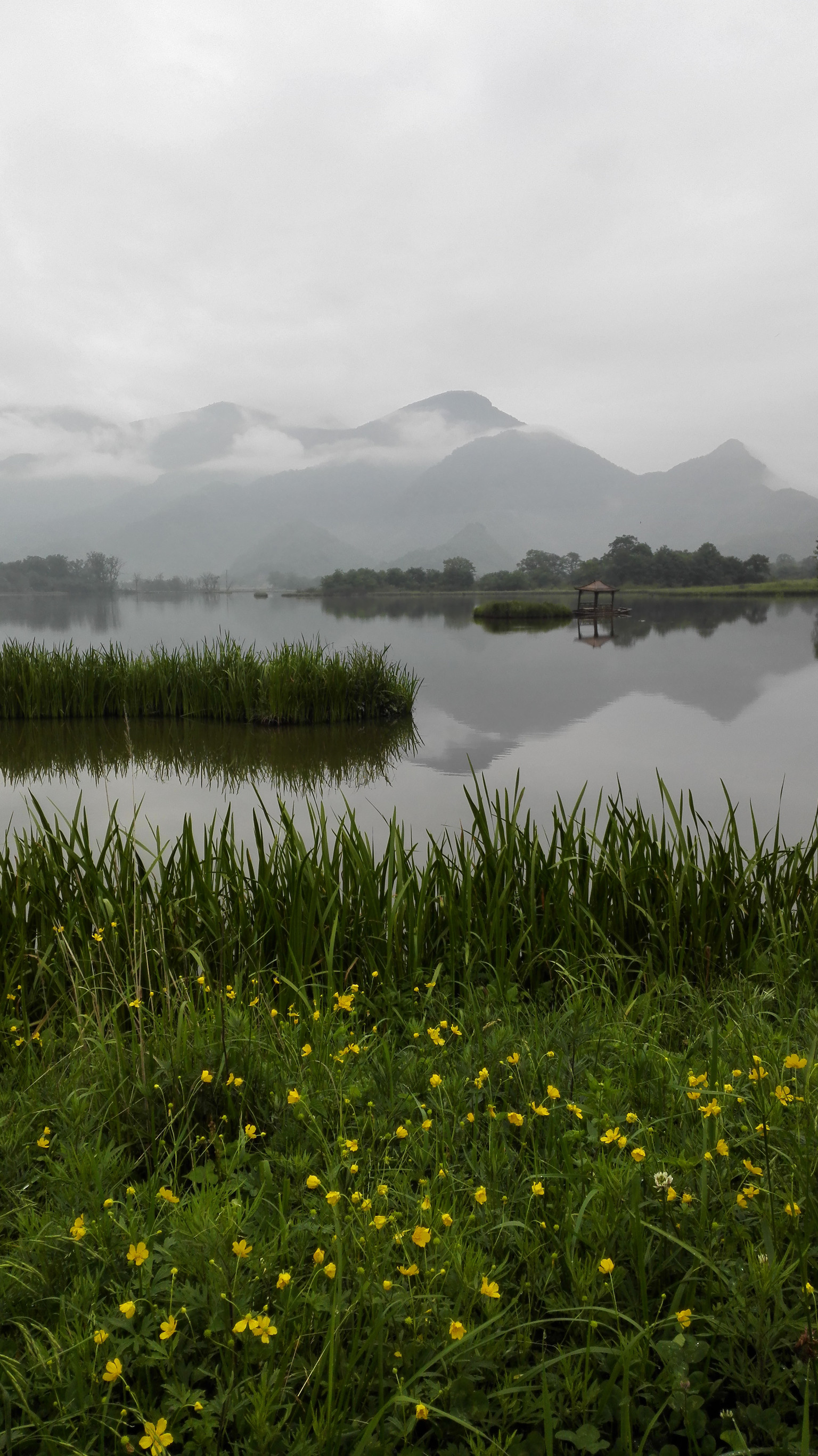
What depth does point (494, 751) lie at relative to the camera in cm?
1084

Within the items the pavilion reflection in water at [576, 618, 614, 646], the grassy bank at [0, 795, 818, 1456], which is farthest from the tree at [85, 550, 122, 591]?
the grassy bank at [0, 795, 818, 1456]

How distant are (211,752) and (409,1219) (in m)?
9.59

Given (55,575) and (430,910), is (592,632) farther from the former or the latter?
(55,575)

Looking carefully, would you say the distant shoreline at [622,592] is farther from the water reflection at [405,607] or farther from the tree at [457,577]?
the water reflection at [405,607]

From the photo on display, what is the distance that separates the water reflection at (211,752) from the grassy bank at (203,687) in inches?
14.7

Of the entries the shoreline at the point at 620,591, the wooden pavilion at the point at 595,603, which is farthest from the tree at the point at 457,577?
the wooden pavilion at the point at 595,603

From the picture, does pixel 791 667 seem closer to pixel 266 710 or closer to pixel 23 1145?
pixel 266 710

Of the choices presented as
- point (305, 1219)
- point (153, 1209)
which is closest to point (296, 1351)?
point (305, 1219)

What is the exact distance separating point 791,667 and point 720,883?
18.2 metres

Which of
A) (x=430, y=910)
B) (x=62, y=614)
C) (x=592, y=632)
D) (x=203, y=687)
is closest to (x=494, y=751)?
(x=203, y=687)

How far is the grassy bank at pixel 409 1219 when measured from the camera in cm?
132

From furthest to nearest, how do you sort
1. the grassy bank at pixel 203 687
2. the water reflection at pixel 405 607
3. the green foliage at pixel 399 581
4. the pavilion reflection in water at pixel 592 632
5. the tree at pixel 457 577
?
the green foliage at pixel 399 581, the tree at pixel 457 577, the water reflection at pixel 405 607, the pavilion reflection in water at pixel 592 632, the grassy bank at pixel 203 687

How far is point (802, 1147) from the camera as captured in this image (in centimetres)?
180

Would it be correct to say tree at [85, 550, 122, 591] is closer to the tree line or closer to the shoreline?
the shoreline
